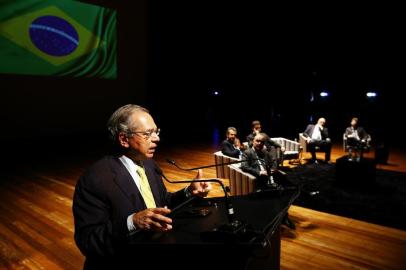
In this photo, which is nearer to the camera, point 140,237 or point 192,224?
point 140,237

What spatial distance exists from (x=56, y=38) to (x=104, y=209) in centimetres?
926

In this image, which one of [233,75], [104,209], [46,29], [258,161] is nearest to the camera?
[104,209]

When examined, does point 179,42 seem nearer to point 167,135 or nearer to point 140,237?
point 167,135

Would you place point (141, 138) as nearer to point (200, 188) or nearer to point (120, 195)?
point (120, 195)

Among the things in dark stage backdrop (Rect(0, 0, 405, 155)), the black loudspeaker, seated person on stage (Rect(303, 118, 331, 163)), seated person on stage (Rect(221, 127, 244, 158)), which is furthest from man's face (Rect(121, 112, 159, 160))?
dark stage backdrop (Rect(0, 0, 405, 155))

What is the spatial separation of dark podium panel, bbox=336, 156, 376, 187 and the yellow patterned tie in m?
4.94

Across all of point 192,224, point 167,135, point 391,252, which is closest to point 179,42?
point 167,135

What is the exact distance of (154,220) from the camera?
1.19 metres

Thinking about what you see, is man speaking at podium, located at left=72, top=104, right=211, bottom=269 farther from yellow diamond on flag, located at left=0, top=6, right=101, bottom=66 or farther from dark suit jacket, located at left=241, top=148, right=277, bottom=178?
yellow diamond on flag, located at left=0, top=6, right=101, bottom=66

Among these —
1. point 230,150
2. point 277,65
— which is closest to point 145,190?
point 230,150

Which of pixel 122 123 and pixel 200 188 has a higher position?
pixel 122 123

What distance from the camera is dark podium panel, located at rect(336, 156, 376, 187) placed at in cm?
557

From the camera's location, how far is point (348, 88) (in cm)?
1305

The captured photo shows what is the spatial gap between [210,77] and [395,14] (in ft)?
24.6
